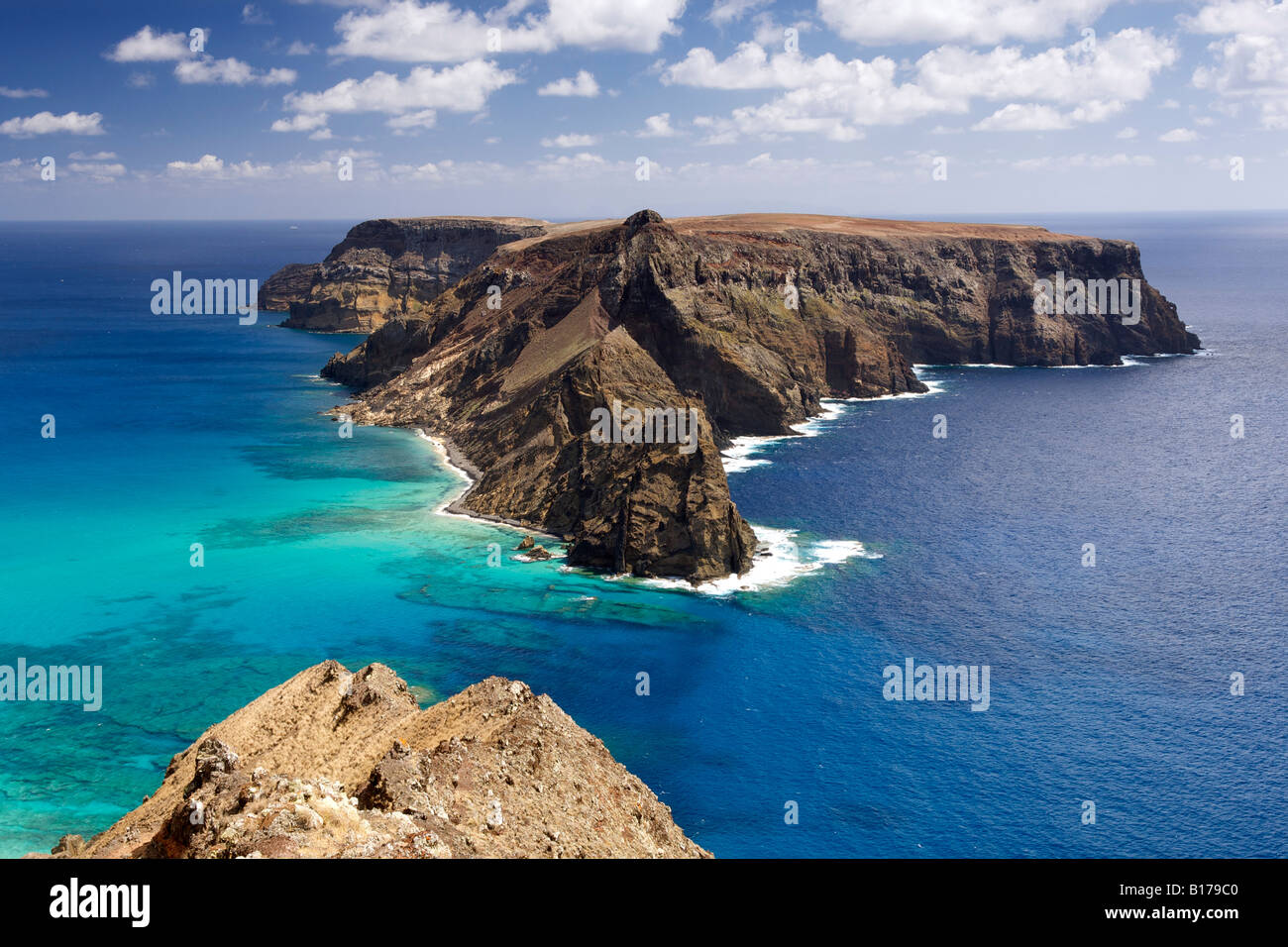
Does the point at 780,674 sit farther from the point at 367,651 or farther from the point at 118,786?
the point at 118,786

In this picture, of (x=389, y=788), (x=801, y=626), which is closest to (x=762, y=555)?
(x=801, y=626)

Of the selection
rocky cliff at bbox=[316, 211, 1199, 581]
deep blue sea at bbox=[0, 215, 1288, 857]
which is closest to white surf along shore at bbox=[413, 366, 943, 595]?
deep blue sea at bbox=[0, 215, 1288, 857]

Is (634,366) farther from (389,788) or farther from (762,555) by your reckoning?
(389,788)

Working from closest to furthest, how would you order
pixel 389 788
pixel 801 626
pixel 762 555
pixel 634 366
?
pixel 389 788 < pixel 801 626 < pixel 762 555 < pixel 634 366

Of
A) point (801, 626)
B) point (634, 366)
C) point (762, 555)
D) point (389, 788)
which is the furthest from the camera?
point (634, 366)

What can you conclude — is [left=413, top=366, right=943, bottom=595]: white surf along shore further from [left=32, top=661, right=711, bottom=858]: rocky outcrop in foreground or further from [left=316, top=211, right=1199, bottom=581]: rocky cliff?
[left=32, top=661, right=711, bottom=858]: rocky outcrop in foreground

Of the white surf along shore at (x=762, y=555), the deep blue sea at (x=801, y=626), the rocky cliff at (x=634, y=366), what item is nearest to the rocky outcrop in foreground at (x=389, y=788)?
the deep blue sea at (x=801, y=626)

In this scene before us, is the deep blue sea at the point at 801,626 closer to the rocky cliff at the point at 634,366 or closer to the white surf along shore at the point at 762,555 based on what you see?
the white surf along shore at the point at 762,555

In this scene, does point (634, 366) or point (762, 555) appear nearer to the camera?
point (762, 555)
